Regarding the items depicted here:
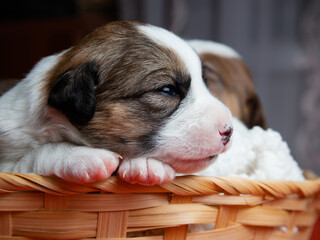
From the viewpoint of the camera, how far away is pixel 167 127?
1.03m

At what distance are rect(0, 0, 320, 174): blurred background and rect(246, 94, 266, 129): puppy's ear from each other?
960 millimetres

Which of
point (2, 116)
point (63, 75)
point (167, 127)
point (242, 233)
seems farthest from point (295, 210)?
point (2, 116)

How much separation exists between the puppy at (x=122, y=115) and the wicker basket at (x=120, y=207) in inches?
1.8

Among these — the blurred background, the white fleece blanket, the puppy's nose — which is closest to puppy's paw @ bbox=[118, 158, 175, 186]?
the puppy's nose

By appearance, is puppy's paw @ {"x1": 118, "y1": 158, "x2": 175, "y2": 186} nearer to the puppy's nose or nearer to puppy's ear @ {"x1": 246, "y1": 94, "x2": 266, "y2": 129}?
the puppy's nose

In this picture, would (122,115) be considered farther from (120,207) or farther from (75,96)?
(120,207)

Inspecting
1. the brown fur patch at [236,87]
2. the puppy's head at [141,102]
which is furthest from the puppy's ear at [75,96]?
the brown fur patch at [236,87]

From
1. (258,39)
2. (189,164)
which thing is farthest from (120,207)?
(258,39)

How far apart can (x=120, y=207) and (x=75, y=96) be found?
28 centimetres

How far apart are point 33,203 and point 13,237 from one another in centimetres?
9

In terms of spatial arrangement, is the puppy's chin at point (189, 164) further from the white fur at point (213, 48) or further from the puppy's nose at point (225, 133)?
the white fur at point (213, 48)

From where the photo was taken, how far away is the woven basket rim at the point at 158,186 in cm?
87

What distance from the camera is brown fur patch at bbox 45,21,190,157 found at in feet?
3.34

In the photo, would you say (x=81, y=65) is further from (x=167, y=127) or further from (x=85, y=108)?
(x=167, y=127)
